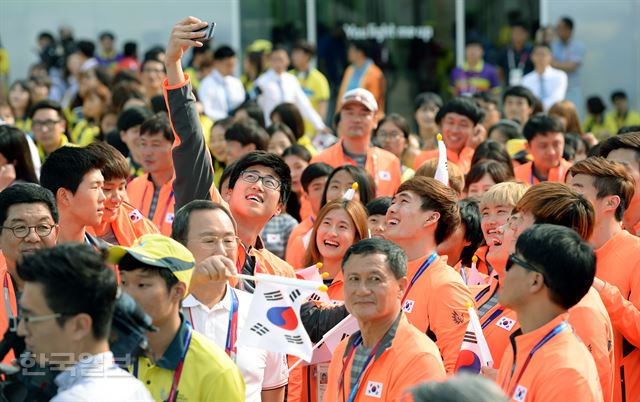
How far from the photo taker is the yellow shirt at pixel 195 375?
4.00 meters

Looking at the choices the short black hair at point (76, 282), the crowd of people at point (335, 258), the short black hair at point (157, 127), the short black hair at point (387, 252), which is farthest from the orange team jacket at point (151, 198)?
the short black hair at point (76, 282)

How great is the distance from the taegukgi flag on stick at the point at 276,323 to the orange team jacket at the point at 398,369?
238 mm

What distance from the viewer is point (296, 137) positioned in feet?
37.5

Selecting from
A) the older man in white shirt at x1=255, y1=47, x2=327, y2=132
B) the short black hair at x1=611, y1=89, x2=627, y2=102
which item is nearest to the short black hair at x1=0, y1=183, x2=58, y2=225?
the older man in white shirt at x1=255, y1=47, x2=327, y2=132

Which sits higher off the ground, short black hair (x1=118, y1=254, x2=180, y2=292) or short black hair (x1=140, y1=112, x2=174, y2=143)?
short black hair (x1=140, y1=112, x2=174, y2=143)

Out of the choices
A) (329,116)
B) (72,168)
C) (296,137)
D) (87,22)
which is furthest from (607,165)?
(87,22)

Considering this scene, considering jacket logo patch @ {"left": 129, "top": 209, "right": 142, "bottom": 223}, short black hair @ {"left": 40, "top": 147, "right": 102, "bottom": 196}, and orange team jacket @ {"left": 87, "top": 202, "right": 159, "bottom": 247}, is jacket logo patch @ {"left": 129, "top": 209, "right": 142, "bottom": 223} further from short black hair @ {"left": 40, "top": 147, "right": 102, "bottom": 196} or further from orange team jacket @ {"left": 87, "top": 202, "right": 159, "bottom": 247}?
short black hair @ {"left": 40, "top": 147, "right": 102, "bottom": 196}

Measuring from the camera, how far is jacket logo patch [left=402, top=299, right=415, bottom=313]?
211 inches

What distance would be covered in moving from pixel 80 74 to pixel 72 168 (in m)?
11.0

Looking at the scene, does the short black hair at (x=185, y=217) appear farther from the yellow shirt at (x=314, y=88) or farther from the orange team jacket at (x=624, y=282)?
the yellow shirt at (x=314, y=88)

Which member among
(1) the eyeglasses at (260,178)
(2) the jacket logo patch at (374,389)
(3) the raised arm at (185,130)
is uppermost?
(3) the raised arm at (185,130)

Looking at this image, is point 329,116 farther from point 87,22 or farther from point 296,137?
point 296,137

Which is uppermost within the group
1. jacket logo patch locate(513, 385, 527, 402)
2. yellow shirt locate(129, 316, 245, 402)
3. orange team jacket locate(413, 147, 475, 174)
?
yellow shirt locate(129, 316, 245, 402)

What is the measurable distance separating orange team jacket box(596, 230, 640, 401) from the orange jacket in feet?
4.12
